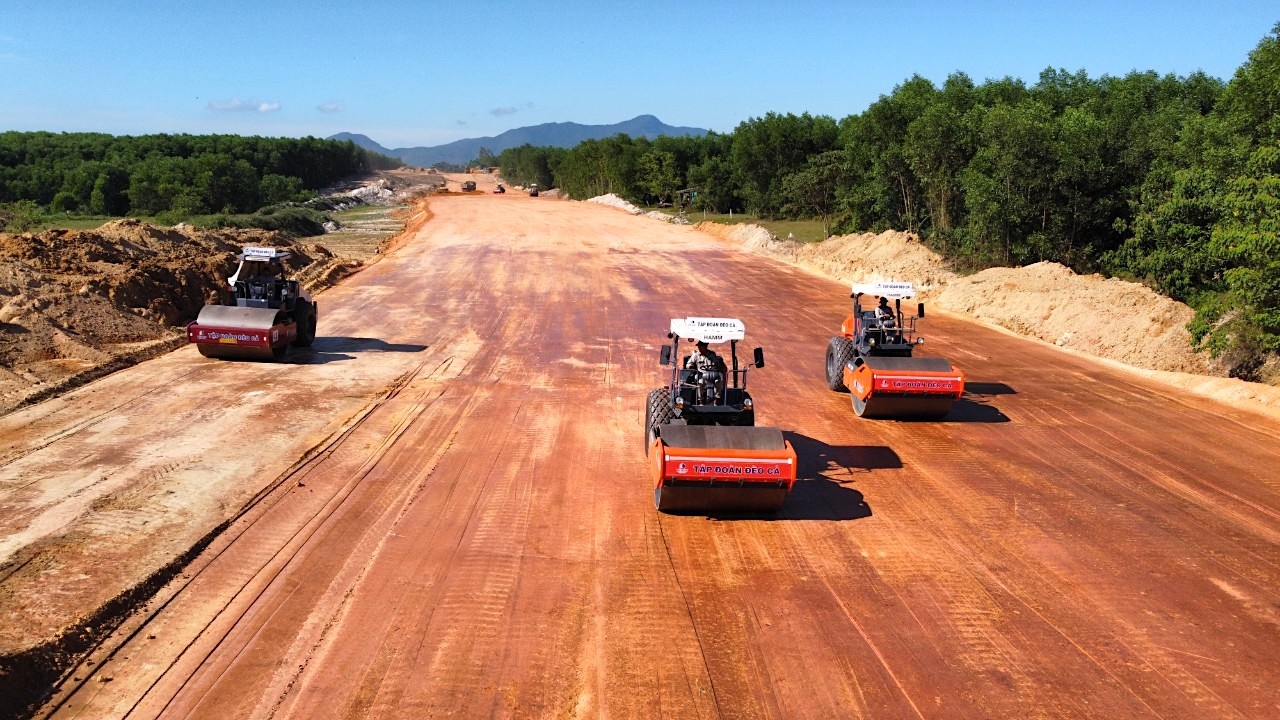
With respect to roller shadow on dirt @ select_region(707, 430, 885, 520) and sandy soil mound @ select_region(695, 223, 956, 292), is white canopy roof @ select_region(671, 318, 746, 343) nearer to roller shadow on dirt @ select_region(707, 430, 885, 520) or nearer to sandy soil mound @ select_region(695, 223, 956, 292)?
roller shadow on dirt @ select_region(707, 430, 885, 520)

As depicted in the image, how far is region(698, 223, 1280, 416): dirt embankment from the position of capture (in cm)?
1847

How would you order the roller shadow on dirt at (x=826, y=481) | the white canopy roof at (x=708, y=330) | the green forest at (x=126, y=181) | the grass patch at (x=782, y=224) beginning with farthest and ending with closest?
1. the green forest at (x=126, y=181)
2. the grass patch at (x=782, y=224)
3. the white canopy roof at (x=708, y=330)
4. the roller shadow on dirt at (x=826, y=481)

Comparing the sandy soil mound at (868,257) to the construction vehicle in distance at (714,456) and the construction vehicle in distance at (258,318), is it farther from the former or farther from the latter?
the construction vehicle in distance at (714,456)

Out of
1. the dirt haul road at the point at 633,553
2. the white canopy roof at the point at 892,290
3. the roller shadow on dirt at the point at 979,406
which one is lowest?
the dirt haul road at the point at 633,553

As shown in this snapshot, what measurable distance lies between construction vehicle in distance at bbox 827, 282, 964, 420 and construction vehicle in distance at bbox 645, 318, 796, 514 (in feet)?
13.4

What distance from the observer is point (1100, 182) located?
2931cm

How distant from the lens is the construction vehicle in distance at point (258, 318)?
17484 mm

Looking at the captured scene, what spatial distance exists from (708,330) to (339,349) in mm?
11958

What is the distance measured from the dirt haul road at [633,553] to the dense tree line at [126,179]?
41779 mm

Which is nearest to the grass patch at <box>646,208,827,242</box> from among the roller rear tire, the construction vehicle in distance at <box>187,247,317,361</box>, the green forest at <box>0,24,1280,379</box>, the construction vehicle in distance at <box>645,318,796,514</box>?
the green forest at <box>0,24,1280,379</box>

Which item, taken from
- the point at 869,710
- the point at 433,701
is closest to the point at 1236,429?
the point at 869,710

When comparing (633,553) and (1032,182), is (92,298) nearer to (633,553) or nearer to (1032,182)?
(633,553)

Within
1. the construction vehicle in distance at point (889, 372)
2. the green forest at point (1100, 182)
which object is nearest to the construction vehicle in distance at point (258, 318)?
the construction vehicle in distance at point (889, 372)

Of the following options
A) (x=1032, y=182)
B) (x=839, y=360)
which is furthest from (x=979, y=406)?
(x=1032, y=182)
